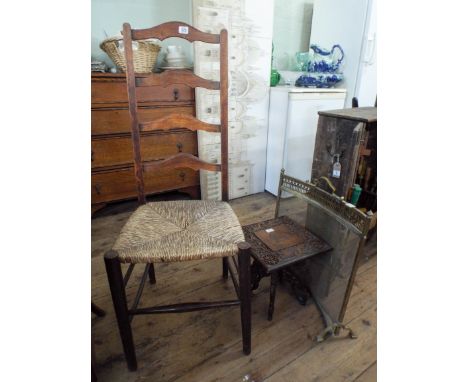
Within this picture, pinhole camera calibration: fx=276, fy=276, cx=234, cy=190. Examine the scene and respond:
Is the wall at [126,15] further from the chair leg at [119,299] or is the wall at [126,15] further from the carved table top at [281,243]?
the chair leg at [119,299]

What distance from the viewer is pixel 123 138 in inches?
74.3

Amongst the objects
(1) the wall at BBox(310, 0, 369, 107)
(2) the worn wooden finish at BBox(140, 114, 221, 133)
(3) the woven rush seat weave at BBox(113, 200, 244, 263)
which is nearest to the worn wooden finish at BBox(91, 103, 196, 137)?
(2) the worn wooden finish at BBox(140, 114, 221, 133)

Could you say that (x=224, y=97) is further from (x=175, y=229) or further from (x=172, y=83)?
(x=175, y=229)

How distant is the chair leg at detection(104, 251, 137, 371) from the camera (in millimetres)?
820

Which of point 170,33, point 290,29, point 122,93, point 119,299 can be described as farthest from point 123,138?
point 290,29

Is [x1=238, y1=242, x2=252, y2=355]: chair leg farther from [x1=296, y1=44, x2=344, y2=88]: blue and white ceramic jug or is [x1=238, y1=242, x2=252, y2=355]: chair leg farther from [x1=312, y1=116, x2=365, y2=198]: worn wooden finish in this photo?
[x1=296, y1=44, x2=344, y2=88]: blue and white ceramic jug

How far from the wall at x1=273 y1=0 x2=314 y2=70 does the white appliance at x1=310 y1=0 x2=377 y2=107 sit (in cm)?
21

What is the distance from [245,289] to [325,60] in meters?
2.04

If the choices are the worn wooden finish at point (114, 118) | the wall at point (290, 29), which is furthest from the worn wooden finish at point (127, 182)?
the wall at point (290, 29)

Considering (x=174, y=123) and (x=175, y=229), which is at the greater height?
(x=174, y=123)

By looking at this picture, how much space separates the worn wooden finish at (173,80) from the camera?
102 centimetres
